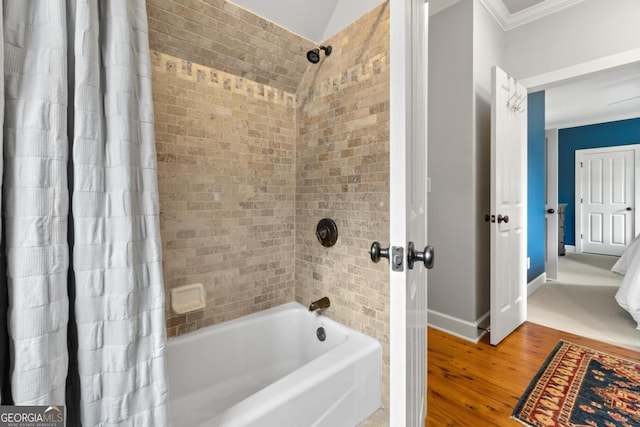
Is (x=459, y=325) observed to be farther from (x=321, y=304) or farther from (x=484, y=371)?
(x=321, y=304)

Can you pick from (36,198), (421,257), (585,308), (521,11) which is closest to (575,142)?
(585,308)

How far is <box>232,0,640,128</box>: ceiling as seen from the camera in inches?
62.0

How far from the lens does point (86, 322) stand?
77 centimetres

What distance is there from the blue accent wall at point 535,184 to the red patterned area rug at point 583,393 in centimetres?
159

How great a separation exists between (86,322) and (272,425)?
0.68 m

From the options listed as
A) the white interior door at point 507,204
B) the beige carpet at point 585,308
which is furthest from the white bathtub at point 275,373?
the beige carpet at point 585,308

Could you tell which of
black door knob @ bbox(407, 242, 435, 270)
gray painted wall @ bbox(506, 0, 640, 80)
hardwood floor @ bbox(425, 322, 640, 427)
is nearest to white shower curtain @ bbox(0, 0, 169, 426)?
Answer: black door knob @ bbox(407, 242, 435, 270)

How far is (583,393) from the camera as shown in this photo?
1.69 m

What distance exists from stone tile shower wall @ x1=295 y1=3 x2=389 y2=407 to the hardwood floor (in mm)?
517

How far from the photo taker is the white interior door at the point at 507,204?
2246mm

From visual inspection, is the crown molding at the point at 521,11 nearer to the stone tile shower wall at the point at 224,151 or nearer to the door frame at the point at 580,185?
the stone tile shower wall at the point at 224,151

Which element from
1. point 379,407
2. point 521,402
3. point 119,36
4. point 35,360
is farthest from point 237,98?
point 521,402

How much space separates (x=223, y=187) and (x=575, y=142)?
7.30 metres

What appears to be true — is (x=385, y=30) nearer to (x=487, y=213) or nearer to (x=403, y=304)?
(x=403, y=304)
